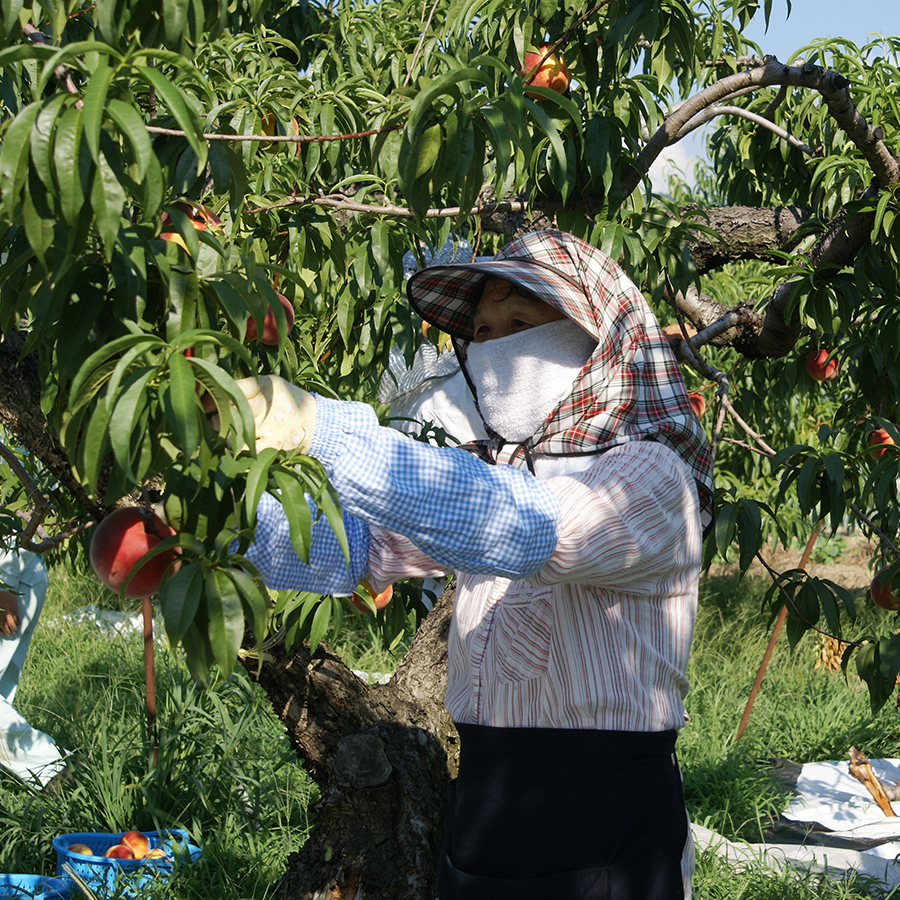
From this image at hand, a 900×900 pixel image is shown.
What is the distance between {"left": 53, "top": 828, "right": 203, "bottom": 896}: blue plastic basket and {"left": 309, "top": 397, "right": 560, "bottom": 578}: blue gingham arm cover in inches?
76.1

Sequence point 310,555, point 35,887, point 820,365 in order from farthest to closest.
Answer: point 820,365, point 35,887, point 310,555

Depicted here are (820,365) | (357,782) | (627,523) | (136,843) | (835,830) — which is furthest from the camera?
(835,830)

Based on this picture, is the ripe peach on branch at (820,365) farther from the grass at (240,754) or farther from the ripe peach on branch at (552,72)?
the grass at (240,754)

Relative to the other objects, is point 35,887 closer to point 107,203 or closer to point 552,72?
point 107,203

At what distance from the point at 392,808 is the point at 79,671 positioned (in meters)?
3.11

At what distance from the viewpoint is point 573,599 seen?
1.39 metres

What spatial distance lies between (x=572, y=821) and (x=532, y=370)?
2.13 ft

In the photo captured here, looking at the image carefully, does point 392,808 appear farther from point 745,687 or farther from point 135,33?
point 745,687

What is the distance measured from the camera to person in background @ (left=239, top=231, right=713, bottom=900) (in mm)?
1294

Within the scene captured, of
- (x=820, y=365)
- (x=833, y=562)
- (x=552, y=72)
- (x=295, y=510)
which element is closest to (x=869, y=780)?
(x=820, y=365)

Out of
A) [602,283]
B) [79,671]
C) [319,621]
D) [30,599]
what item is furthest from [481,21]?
[79,671]

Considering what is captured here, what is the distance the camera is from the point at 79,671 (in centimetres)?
483

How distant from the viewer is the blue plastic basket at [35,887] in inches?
99.0

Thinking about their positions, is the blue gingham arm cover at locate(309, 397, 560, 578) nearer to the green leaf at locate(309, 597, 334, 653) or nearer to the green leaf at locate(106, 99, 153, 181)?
the green leaf at locate(106, 99, 153, 181)
